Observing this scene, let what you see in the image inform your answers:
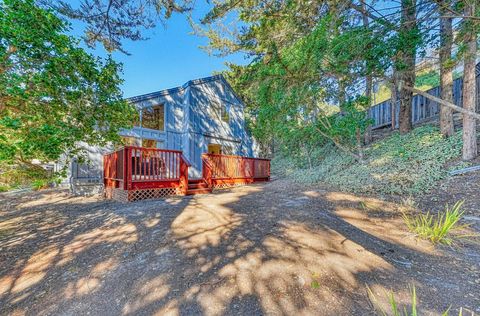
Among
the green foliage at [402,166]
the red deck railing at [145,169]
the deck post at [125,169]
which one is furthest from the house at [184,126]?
the green foliage at [402,166]

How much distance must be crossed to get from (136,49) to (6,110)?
348 cm

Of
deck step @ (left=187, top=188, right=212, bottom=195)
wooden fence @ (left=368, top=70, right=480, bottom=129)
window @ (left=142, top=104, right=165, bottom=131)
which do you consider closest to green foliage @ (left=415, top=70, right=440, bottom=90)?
wooden fence @ (left=368, top=70, right=480, bottom=129)

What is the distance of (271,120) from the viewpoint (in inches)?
341

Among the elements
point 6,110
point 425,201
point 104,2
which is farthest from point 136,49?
point 425,201

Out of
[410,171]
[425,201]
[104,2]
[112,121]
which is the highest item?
[104,2]

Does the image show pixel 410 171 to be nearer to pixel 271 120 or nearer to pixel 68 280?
pixel 271 120

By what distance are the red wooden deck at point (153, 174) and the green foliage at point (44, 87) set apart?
157 cm

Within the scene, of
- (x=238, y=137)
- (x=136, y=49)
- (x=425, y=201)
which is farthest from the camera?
(x=238, y=137)

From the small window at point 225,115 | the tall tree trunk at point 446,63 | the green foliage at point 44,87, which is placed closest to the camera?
the green foliage at point 44,87

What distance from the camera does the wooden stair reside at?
23.1ft

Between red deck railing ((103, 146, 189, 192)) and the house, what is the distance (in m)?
2.23

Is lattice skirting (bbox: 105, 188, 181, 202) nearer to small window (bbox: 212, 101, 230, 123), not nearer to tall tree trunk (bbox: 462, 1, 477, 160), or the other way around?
small window (bbox: 212, 101, 230, 123)

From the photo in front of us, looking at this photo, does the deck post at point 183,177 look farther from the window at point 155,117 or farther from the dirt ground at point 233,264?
the window at point 155,117

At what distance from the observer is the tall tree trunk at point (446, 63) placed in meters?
4.75
